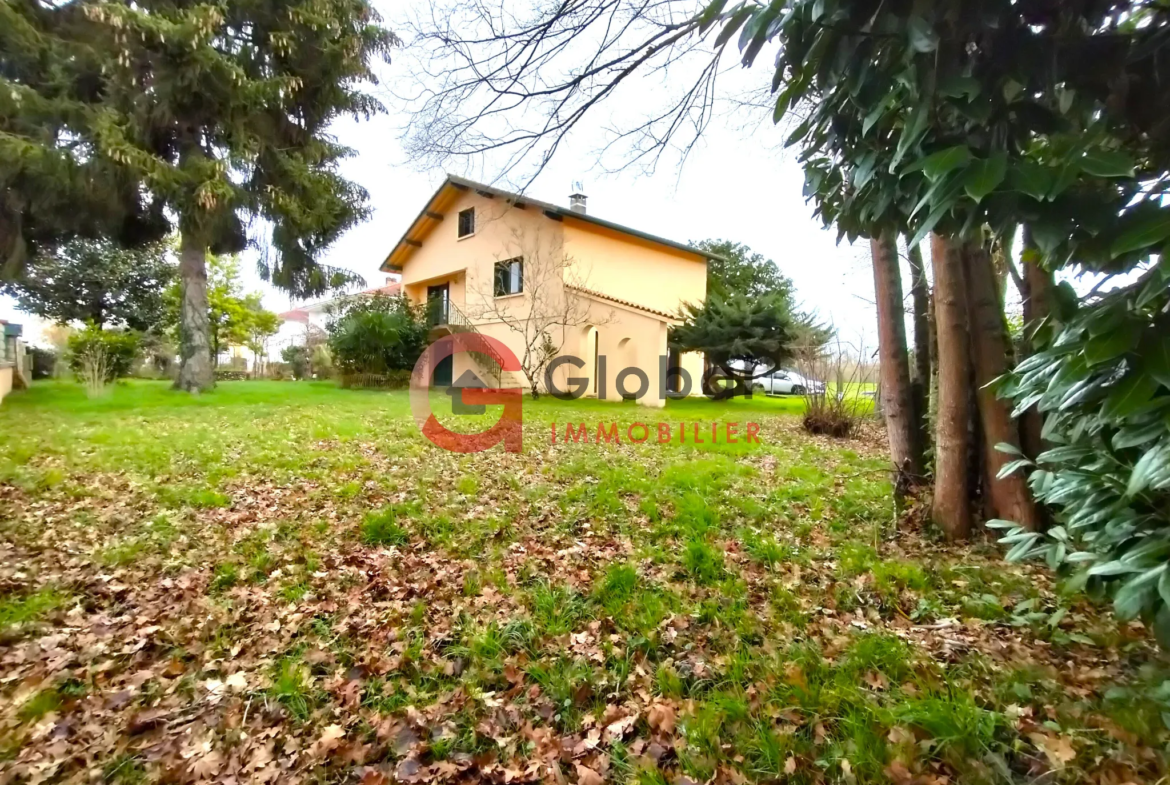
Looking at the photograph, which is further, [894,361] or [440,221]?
[440,221]

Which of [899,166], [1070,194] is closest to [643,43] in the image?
[899,166]

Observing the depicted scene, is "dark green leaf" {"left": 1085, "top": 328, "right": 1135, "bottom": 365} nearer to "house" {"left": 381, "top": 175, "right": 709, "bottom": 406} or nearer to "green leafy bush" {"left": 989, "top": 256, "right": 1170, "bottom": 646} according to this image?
"green leafy bush" {"left": 989, "top": 256, "right": 1170, "bottom": 646}

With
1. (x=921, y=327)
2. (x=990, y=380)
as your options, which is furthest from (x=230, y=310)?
(x=990, y=380)

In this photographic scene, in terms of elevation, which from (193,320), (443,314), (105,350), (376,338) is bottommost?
(105,350)

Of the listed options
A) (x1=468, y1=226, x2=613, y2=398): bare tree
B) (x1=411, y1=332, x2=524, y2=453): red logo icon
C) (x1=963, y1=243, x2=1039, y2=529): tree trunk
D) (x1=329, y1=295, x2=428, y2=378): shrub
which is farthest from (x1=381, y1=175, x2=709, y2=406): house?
(x1=963, y1=243, x2=1039, y2=529): tree trunk

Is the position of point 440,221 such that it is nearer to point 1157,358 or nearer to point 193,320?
point 193,320

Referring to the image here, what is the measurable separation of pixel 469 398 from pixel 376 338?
5041 millimetres

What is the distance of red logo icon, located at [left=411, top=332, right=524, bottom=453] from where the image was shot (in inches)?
281

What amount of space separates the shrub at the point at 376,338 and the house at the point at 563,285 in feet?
3.22

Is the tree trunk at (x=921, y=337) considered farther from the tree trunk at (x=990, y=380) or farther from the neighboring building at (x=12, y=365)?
the neighboring building at (x=12, y=365)

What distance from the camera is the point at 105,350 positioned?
11648 millimetres

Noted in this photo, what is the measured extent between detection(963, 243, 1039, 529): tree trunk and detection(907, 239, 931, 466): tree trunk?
45.0 inches

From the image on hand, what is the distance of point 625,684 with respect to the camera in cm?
211

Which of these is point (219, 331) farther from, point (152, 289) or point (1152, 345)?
point (1152, 345)
